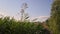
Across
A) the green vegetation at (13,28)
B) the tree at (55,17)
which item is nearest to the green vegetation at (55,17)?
the tree at (55,17)

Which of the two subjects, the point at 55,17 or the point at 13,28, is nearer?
the point at 13,28

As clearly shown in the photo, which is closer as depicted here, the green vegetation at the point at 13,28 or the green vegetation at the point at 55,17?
the green vegetation at the point at 13,28

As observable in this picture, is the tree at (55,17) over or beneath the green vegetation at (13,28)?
over

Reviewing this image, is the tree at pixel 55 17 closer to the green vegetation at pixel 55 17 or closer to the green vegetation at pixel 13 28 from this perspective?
the green vegetation at pixel 55 17

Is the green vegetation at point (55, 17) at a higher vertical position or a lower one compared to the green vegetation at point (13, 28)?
higher

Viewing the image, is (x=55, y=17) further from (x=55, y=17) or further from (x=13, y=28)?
(x=13, y=28)

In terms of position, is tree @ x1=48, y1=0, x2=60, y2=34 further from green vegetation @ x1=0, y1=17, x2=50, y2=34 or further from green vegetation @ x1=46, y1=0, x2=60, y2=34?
green vegetation @ x1=0, y1=17, x2=50, y2=34

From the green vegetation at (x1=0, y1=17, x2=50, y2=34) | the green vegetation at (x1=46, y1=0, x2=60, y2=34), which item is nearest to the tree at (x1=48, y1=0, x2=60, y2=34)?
the green vegetation at (x1=46, y1=0, x2=60, y2=34)

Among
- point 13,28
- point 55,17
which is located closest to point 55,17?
point 55,17

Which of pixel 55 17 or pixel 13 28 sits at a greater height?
pixel 55 17

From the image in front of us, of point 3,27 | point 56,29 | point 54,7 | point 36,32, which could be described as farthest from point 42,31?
point 54,7

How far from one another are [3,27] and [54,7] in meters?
9.79

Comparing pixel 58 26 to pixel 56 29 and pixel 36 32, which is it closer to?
pixel 56 29

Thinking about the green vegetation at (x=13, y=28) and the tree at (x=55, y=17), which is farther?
the tree at (x=55, y=17)
